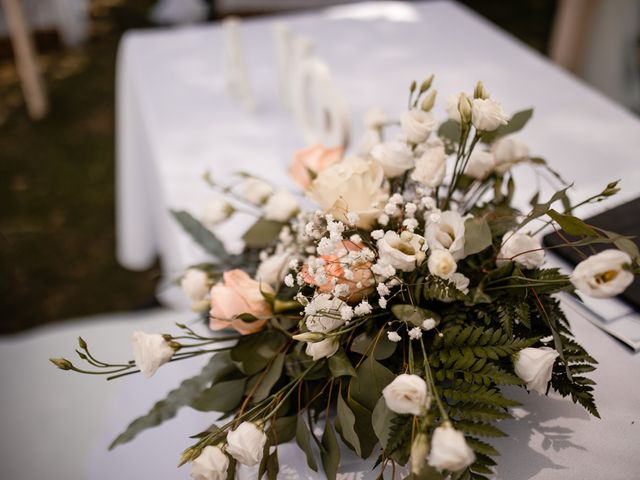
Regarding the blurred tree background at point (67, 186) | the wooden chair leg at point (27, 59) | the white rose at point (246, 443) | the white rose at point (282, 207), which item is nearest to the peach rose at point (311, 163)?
the white rose at point (282, 207)

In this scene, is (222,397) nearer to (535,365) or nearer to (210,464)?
(210,464)

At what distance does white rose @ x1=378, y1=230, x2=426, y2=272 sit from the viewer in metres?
0.59

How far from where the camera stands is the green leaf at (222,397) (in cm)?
68

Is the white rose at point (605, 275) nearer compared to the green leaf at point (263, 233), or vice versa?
the white rose at point (605, 275)

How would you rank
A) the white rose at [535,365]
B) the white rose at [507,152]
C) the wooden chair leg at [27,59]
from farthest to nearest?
the wooden chair leg at [27,59] < the white rose at [507,152] < the white rose at [535,365]

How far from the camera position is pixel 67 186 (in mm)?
2871

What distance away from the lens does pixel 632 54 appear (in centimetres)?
262

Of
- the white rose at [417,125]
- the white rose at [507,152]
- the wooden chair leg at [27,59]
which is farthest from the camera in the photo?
the wooden chair leg at [27,59]

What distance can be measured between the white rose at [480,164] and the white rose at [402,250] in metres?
0.19

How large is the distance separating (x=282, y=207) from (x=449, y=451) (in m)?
0.43

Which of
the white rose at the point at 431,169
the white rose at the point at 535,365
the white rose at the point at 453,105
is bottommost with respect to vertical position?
the white rose at the point at 535,365

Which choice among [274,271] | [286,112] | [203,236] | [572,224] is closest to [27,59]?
[286,112]

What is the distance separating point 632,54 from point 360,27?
1360 millimetres

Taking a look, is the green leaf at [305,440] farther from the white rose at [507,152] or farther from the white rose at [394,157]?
the white rose at [507,152]
